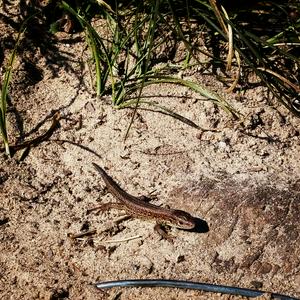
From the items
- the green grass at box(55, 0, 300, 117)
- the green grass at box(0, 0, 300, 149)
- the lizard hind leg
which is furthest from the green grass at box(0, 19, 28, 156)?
the lizard hind leg

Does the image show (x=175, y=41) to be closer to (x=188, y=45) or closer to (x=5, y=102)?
(x=188, y=45)

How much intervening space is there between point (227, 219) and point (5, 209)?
61.9 inches

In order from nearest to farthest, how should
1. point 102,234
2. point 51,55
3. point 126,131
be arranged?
point 102,234 → point 126,131 → point 51,55

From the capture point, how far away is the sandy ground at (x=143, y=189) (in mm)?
4898

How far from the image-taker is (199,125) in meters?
Result: 5.76

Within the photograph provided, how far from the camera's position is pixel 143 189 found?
546 cm

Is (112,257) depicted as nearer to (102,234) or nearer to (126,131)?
(102,234)

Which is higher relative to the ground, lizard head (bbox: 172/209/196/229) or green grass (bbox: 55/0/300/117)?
green grass (bbox: 55/0/300/117)

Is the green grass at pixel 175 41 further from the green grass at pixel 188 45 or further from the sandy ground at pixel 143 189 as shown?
the sandy ground at pixel 143 189

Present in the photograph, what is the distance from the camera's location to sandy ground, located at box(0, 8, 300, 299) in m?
4.90

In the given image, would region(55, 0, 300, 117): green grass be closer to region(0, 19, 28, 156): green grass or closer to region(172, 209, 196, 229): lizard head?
region(0, 19, 28, 156): green grass

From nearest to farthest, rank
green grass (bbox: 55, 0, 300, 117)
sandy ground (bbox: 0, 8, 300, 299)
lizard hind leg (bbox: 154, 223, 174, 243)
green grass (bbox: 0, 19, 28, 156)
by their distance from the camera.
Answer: sandy ground (bbox: 0, 8, 300, 299)
lizard hind leg (bbox: 154, 223, 174, 243)
green grass (bbox: 0, 19, 28, 156)
green grass (bbox: 55, 0, 300, 117)

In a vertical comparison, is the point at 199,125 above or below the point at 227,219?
above

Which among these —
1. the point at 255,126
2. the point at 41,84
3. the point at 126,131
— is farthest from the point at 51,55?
the point at 255,126
